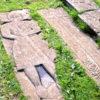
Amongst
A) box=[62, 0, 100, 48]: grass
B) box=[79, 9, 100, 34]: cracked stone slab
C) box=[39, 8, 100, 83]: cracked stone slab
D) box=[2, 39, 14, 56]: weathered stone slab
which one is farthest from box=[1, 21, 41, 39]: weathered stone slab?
box=[79, 9, 100, 34]: cracked stone slab

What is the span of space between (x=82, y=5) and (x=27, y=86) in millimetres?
2514

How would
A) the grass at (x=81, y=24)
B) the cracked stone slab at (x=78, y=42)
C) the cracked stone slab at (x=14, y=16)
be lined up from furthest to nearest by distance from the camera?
the cracked stone slab at (x=14, y=16) < the grass at (x=81, y=24) < the cracked stone slab at (x=78, y=42)

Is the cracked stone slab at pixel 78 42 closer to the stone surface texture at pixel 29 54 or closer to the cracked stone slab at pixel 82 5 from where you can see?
the cracked stone slab at pixel 82 5

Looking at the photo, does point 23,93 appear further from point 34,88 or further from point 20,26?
point 20,26

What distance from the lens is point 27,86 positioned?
4.37 m

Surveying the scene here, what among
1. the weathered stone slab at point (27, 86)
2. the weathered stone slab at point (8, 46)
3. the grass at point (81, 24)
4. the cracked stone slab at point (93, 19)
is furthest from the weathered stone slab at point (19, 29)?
the weathered stone slab at point (27, 86)

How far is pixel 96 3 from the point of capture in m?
6.43

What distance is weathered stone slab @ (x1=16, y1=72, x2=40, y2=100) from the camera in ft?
13.8

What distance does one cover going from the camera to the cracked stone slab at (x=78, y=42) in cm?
477

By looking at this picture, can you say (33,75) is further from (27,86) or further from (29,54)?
(29,54)

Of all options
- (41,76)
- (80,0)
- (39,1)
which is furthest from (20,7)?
(41,76)

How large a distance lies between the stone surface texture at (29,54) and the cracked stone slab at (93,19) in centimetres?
86

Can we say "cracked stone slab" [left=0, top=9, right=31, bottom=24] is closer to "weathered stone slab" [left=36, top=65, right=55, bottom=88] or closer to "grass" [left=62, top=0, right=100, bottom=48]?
"grass" [left=62, top=0, right=100, bottom=48]

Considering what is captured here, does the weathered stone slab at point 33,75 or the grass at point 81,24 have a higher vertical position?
the grass at point 81,24
